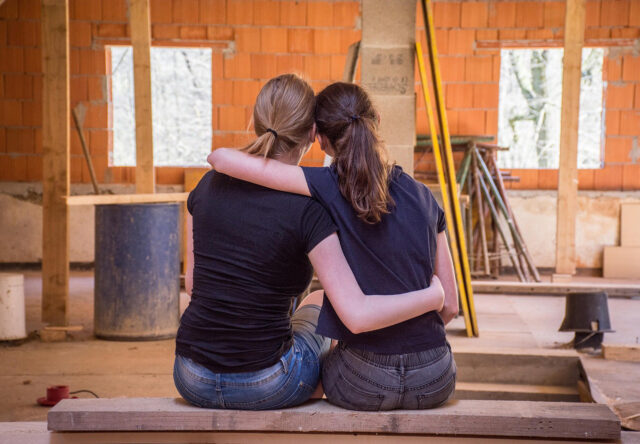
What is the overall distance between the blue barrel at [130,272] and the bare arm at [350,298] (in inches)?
152

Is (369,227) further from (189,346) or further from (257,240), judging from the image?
(189,346)

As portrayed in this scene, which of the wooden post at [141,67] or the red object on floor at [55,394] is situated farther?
the wooden post at [141,67]

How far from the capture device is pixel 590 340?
16.6ft

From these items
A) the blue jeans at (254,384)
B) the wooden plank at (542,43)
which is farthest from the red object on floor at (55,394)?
the wooden plank at (542,43)

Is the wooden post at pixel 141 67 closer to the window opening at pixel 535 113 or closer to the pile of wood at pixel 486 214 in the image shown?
the pile of wood at pixel 486 214

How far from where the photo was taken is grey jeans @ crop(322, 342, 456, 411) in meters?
1.99

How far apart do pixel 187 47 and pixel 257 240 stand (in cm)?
865

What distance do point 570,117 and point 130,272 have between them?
3.89 m

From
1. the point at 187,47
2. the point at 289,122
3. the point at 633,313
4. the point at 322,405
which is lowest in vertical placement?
the point at 633,313

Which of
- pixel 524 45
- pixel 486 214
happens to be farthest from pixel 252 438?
pixel 524 45

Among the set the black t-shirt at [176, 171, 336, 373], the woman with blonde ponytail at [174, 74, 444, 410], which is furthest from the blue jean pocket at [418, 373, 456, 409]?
the black t-shirt at [176, 171, 336, 373]

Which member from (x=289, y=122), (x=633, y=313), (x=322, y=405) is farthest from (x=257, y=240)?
(x=633, y=313)

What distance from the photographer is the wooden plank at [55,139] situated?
5.75m

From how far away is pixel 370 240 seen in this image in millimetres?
1958
